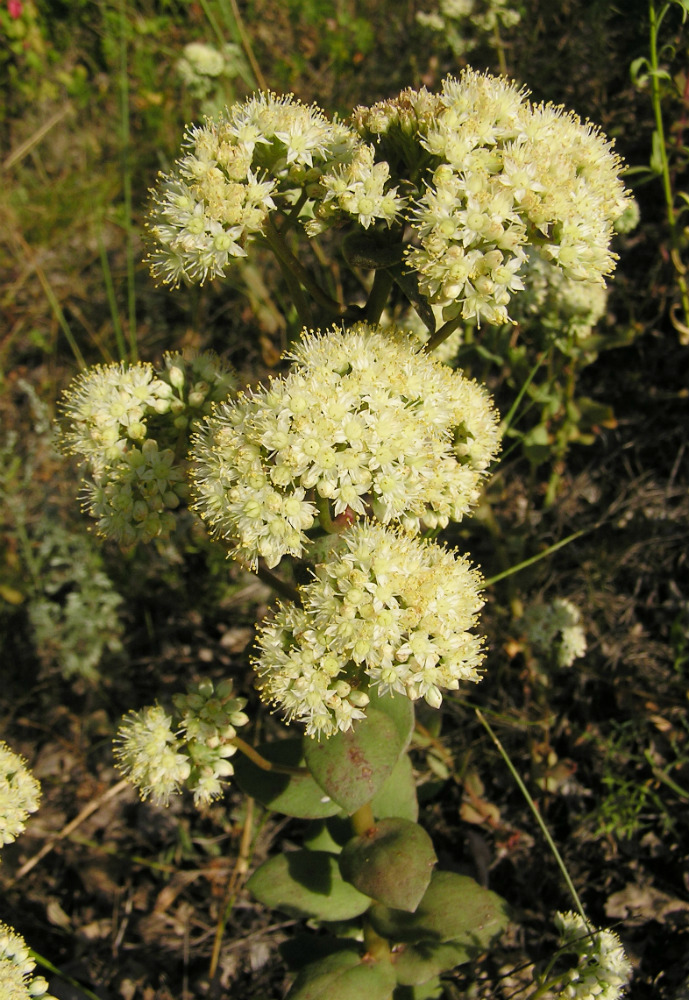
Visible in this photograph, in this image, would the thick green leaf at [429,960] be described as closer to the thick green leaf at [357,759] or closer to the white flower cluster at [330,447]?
the thick green leaf at [357,759]

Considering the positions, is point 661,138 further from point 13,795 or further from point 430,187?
point 13,795

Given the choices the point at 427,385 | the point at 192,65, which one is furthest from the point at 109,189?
the point at 427,385

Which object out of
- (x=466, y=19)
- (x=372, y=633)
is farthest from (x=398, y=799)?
(x=466, y=19)

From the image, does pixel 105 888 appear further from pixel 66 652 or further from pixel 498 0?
pixel 498 0

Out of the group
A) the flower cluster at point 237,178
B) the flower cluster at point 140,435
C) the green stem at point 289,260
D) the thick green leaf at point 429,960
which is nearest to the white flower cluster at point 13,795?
the flower cluster at point 140,435

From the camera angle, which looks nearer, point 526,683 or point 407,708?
point 407,708

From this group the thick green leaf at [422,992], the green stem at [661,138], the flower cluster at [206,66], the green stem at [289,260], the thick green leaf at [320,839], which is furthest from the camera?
the flower cluster at [206,66]
